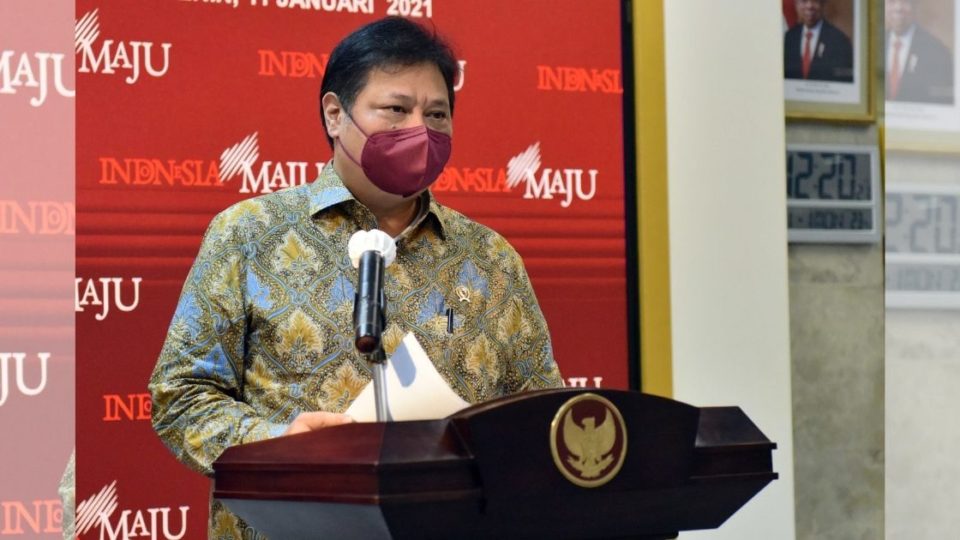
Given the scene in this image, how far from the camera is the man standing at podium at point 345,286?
217 cm

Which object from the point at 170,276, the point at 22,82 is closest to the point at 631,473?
the point at 170,276

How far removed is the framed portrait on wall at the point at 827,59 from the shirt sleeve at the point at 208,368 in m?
2.50

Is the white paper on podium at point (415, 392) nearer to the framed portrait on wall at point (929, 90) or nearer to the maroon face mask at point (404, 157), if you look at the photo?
the maroon face mask at point (404, 157)

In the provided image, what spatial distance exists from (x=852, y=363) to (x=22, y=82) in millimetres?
2740

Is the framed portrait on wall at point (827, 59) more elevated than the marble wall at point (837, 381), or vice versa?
the framed portrait on wall at point (827, 59)

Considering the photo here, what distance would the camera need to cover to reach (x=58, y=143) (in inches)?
128

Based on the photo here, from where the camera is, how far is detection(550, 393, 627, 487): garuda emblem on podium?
5.11ft

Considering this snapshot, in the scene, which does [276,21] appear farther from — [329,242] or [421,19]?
[329,242]

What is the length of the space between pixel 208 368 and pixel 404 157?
0.50 m

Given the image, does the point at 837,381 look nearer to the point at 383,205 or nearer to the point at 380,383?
the point at 383,205

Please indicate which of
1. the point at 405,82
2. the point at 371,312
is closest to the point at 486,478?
the point at 371,312

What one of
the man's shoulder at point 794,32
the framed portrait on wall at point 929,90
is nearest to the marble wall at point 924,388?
the framed portrait on wall at point 929,90

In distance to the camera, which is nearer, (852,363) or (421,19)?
(421,19)

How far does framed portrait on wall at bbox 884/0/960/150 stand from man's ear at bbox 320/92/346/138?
1826mm
